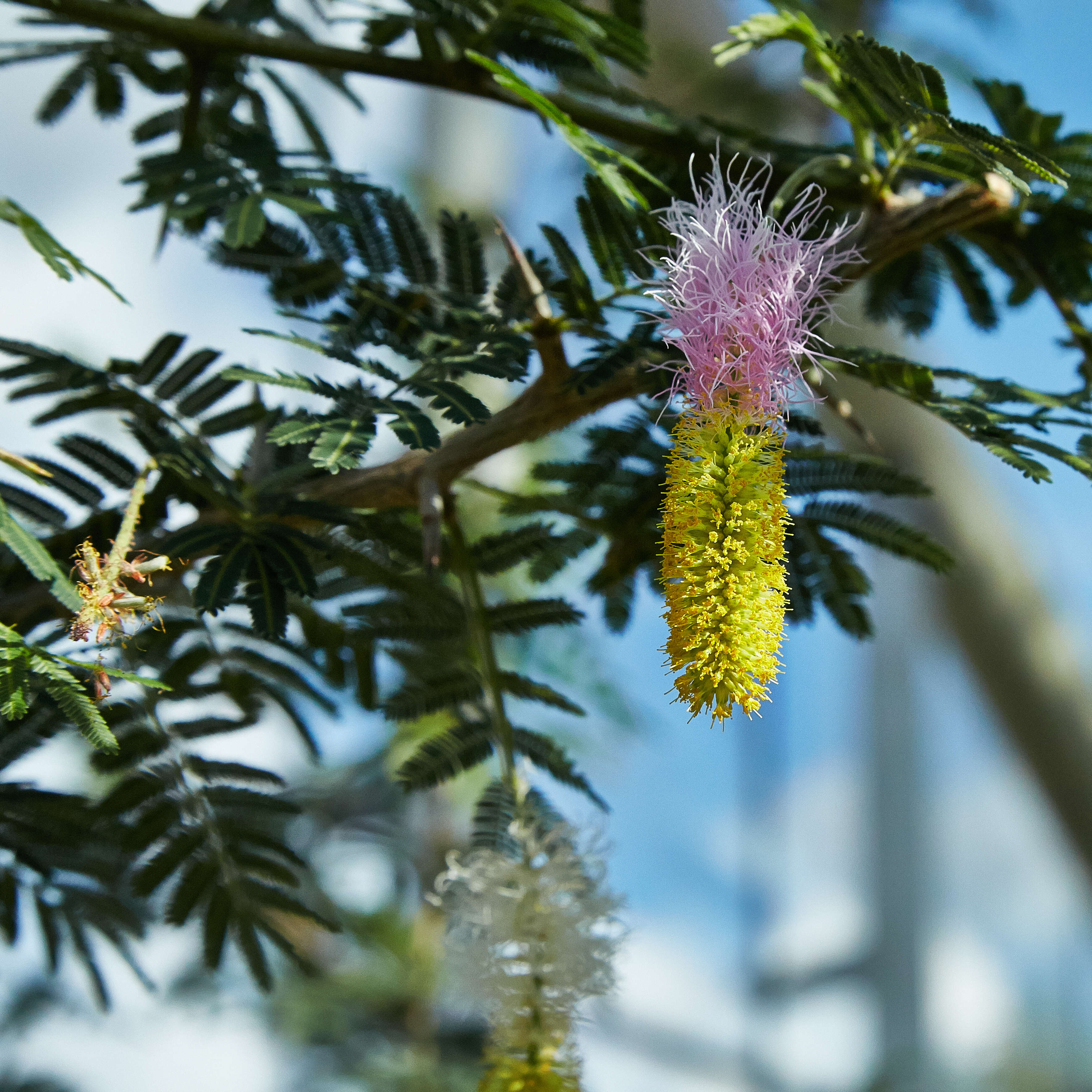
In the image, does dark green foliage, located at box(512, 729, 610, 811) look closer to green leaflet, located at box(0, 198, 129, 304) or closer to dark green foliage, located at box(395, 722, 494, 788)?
dark green foliage, located at box(395, 722, 494, 788)

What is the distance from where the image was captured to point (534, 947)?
85cm

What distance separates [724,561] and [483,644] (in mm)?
448

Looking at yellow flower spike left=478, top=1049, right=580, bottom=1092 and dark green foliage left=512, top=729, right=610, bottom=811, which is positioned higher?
dark green foliage left=512, top=729, right=610, bottom=811

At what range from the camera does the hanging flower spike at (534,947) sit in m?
0.83

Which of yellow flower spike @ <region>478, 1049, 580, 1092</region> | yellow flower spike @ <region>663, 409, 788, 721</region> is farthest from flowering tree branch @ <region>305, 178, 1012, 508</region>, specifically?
yellow flower spike @ <region>478, 1049, 580, 1092</region>

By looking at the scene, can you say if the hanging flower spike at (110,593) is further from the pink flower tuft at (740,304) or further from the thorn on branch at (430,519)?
the pink flower tuft at (740,304)

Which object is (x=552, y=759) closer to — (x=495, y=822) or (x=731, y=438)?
(x=495, y=822)

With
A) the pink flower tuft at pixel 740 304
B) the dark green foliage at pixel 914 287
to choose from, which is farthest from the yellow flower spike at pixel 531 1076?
the dark green foliage at pixel 914 287

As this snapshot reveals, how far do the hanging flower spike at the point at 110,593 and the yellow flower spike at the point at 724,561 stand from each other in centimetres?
29

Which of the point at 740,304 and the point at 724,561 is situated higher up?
the point at 740,304

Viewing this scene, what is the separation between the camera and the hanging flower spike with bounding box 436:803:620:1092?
32.6 inches

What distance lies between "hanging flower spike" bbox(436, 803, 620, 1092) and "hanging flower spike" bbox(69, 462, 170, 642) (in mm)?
382

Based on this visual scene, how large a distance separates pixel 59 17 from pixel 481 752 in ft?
2.28

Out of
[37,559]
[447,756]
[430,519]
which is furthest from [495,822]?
[37,559]
